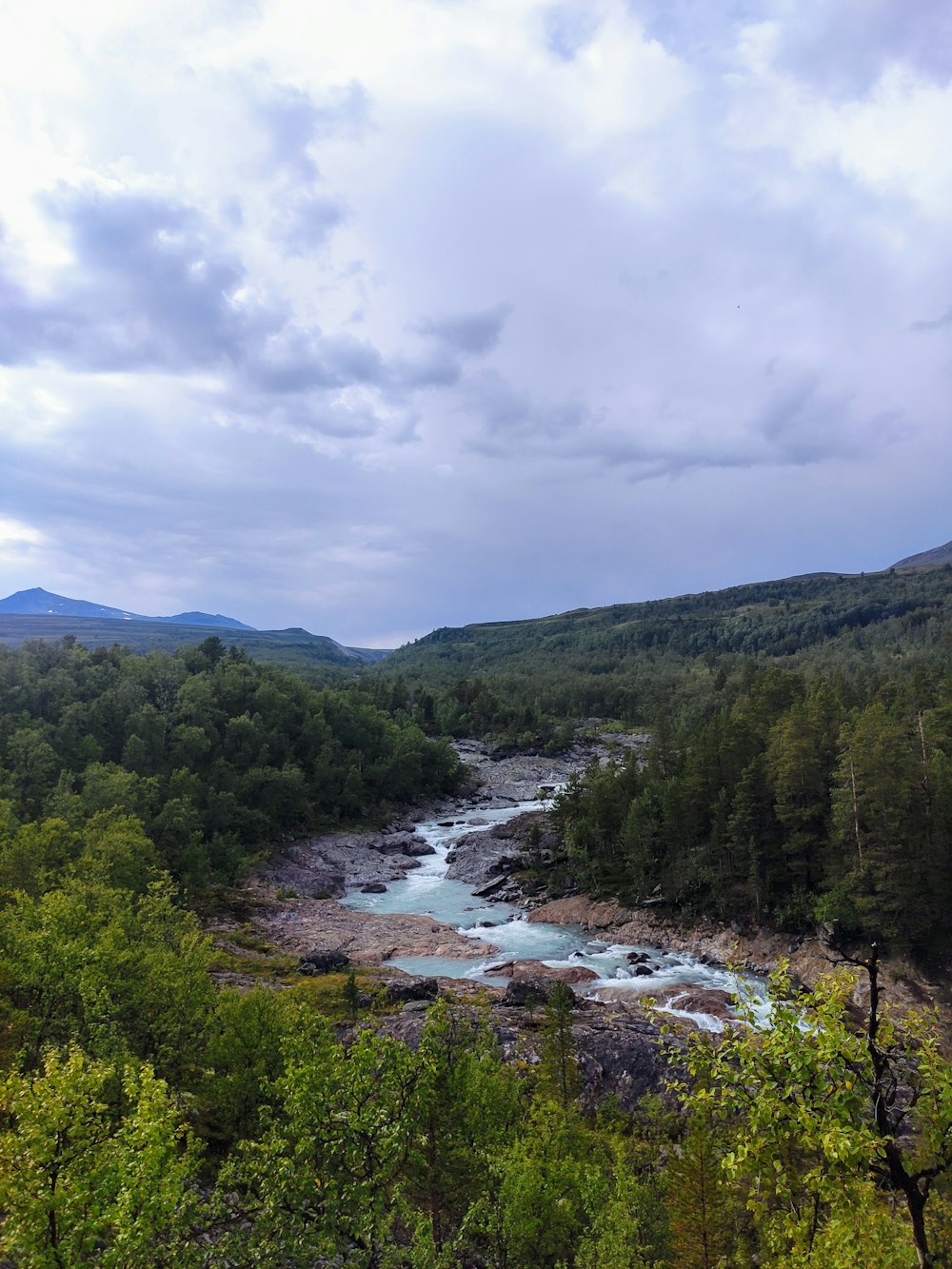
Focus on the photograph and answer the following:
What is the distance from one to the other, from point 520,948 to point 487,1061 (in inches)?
1475

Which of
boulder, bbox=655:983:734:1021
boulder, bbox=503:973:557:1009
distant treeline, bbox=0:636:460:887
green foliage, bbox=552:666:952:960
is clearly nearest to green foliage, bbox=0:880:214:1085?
boulder, bbox=503:973:557:1009

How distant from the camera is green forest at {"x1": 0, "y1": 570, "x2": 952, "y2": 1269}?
952 centimetres

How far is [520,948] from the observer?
58.9m

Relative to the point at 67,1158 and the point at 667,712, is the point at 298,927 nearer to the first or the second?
the point at 67,1158

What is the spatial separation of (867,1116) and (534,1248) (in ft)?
47.1

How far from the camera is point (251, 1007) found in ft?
91.8

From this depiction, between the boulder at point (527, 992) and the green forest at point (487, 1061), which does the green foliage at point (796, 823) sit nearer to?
the green forest at point (487, 1061)

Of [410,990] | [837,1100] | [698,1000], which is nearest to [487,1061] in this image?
[837,1100]

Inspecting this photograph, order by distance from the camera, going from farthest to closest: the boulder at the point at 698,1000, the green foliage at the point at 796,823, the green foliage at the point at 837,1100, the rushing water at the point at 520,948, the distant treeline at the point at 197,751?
the distant treeline at the point at 197,751
the rushing water at the point at 520,948
the green foliage at the point at 796,823
the boulder at the point at 698,1000
the green foliage at the point at 837,1100

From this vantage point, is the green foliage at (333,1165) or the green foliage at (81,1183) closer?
the green foliage at (81,1183)

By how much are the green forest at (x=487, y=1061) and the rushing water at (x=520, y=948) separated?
672 cm

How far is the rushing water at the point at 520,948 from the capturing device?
4991 cm

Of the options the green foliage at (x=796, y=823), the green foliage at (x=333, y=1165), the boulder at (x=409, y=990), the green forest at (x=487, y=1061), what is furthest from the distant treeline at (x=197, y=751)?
the green foliage at (x=333, y=1165)

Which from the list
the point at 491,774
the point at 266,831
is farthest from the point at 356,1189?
the point at 491,774
